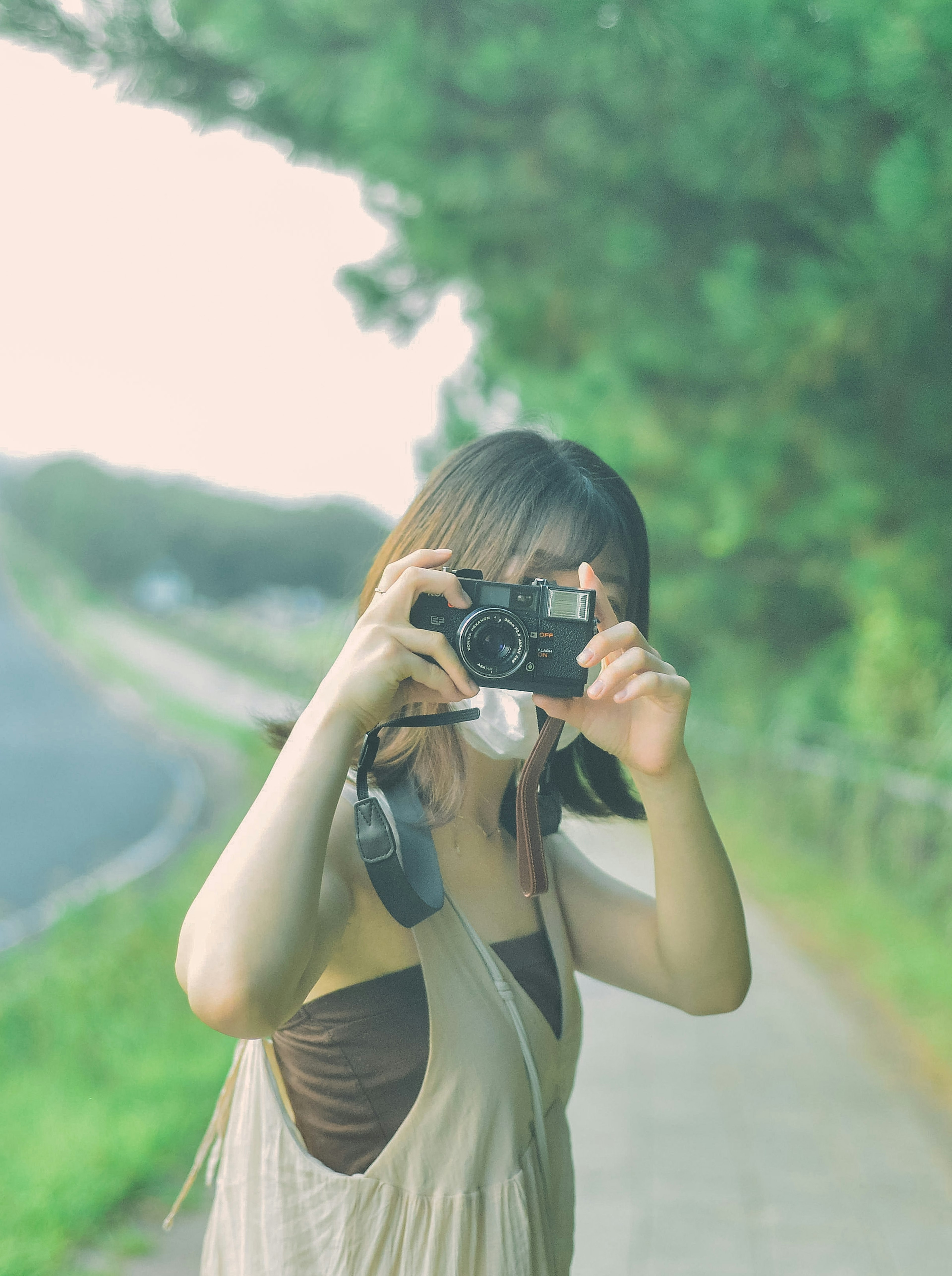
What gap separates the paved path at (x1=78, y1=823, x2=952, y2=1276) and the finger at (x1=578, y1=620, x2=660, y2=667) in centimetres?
67

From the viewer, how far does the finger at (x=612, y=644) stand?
1.39 metres

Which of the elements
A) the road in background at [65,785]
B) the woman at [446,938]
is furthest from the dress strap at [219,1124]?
the road in background at [65,785]

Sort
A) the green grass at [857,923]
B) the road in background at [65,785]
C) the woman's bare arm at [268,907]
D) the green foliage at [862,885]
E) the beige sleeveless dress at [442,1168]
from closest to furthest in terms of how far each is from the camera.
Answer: the woman's bare arm at [268,907] < the beige sleeveless dress at [442,1168] < the green grass at [857,923] < the green foliage at [862,885] < the road in background at [65,785]

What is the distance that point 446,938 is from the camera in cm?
130

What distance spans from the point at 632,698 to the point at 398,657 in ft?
0.97

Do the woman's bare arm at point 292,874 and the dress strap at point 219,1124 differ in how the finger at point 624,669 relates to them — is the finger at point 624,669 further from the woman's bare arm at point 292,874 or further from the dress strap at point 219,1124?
the dress strap at point 219,1124

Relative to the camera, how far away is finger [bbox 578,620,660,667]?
4.56 feet

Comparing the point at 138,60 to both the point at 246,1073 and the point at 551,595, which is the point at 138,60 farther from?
the point at 246,1073

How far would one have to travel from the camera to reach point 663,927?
1472 mm

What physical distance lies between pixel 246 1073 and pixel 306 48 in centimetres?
286

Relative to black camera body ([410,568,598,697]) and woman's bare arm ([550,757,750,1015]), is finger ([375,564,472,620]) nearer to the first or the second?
black camera body ([410,568,598,697])

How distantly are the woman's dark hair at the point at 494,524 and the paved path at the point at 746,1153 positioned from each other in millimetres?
629

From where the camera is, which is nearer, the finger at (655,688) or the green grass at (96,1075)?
the finger at (655,688)

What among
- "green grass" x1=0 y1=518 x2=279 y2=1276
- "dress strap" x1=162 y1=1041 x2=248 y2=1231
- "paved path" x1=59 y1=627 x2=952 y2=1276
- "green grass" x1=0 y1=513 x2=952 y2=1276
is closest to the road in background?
"green grass" x1=0 y1=513 x2=952 y2=1276
